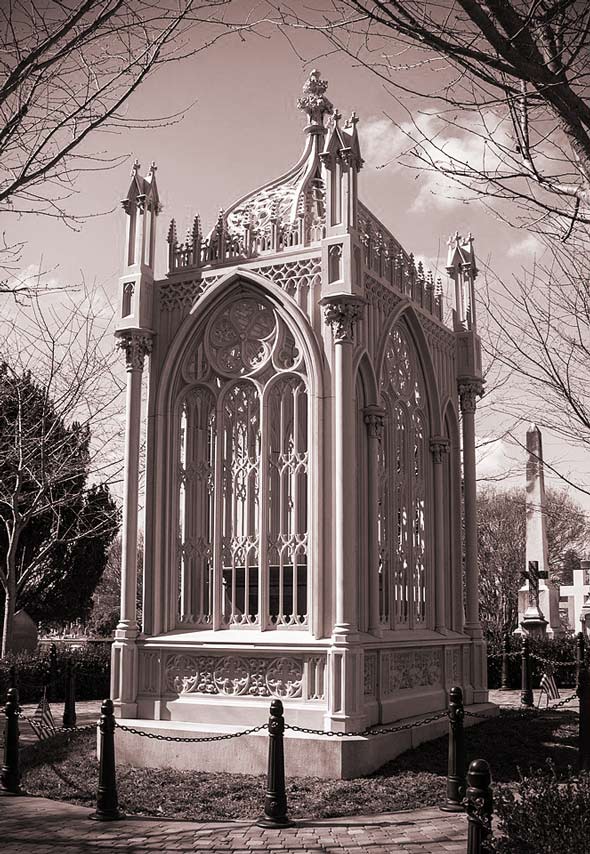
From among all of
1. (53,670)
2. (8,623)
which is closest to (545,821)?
(53,670)

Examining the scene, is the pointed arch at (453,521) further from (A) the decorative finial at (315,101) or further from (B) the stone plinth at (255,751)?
(A) the decorative finial at (315,101)

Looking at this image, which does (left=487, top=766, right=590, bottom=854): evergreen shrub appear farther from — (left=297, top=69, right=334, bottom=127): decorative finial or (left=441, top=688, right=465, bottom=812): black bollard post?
(left=297, top=69, right=334, bottom=127): decorative finial

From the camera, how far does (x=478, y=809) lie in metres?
5.88

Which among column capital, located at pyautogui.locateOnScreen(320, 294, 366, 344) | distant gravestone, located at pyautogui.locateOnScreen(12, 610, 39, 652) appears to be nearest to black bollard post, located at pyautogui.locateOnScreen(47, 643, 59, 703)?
distant gravestone, located at pyautogui.locateOnScreen(12, 610, 39, 652)

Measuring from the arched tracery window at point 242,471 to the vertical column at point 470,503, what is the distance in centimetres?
329

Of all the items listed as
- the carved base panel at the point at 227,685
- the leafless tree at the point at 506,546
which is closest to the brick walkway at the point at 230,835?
the carved base panel at the point at 227,685

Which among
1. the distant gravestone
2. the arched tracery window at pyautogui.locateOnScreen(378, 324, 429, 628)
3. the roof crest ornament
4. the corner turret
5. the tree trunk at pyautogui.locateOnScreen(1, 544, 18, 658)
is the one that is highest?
the roof crest ornament

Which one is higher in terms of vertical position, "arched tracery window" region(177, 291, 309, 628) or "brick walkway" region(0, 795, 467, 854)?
"arched tracery window" region(177, 291, 309, 628)

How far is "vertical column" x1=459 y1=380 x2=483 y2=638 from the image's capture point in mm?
14328

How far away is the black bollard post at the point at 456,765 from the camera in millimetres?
8883

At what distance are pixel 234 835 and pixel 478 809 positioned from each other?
2944 mm

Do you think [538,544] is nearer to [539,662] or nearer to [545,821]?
[539,662]

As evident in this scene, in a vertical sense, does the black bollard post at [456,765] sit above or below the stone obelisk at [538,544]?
below

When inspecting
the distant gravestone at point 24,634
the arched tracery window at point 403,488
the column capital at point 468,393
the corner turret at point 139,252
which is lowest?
the distant gravestone at point 24,634
